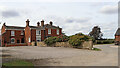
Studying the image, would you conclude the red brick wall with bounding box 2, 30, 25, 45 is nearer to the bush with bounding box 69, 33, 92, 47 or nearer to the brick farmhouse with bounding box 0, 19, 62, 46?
the brick farmhouse with bounding box 0, 19, 62, 46

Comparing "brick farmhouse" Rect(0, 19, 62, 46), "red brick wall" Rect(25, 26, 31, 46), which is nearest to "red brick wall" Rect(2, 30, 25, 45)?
"brick farmhouse" Rect(0, 19, 62, 46)

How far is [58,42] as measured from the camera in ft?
95.1

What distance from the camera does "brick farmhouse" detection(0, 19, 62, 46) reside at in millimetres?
39844

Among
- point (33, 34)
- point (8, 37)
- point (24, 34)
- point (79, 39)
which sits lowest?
point (79, 39)

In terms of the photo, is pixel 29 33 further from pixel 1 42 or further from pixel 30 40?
pixel 1 42

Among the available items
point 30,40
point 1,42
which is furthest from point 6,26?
point 30,40

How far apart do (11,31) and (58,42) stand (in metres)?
20.2

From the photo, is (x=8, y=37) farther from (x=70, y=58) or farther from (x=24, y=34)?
(x=70, y=58)

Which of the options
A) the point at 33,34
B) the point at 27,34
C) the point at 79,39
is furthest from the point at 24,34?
the point at 79,39

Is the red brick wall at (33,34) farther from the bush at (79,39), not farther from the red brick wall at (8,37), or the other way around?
the bush at (79,39)

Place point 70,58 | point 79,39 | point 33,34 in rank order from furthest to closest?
point 33,34 < point 79,39 < point 70,58

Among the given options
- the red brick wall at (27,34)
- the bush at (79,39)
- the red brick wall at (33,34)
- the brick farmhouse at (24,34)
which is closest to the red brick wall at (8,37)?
the brick farmhouse at (24,34)

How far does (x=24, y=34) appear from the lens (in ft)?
145

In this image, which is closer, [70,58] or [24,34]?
[70,58]
